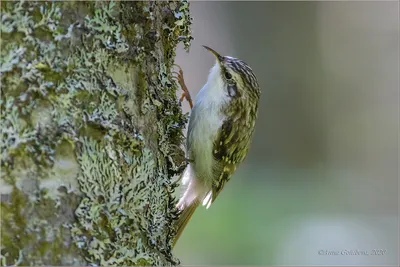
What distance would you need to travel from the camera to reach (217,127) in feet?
7.87

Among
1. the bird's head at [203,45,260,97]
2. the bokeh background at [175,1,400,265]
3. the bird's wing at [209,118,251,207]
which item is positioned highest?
the bird's head at [203,45,260,97]

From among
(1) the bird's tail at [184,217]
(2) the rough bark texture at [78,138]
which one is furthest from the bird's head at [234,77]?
→ (2) the rough bark texture at [78,138]

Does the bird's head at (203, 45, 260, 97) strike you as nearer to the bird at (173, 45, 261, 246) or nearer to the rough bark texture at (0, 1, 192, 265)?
the bird at (173, 45, 261, 246)

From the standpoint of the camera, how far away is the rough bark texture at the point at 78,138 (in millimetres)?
1327

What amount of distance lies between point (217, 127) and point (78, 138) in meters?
1.06

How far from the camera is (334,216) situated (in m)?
4.36

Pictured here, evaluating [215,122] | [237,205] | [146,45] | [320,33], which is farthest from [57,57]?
[320,33]

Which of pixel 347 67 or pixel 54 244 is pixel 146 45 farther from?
pixel 347 67

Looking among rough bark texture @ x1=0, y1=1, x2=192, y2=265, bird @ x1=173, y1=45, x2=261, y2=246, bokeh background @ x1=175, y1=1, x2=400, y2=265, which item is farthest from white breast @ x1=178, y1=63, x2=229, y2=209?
bokeh background @ x1=175, y1=1, x2=400, y2=265

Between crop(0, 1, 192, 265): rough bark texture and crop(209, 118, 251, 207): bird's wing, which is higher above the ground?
crop(0, 1, 192, 265): rough bark texture

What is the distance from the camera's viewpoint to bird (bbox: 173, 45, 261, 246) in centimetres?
240

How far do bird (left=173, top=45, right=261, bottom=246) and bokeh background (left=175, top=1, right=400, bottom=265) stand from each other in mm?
1257

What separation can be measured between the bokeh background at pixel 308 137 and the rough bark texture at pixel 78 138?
219 cm

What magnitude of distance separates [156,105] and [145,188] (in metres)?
0.26
